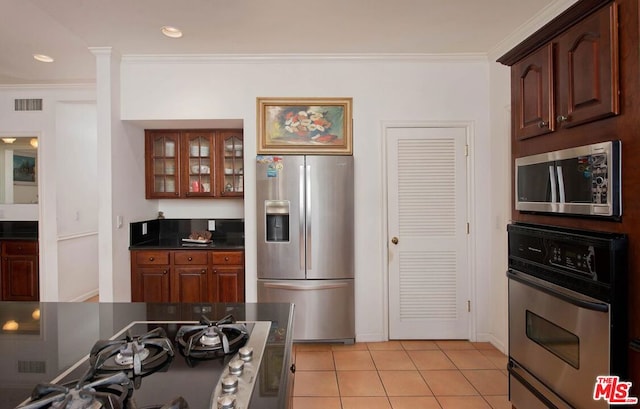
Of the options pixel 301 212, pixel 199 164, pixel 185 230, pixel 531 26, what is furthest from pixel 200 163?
pixel 531 26

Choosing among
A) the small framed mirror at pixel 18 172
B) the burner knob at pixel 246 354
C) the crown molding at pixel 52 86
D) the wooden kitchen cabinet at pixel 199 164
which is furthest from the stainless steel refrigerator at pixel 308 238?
the small framed mirror at pixel 18 172

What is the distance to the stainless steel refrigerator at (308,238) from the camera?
10.6ft

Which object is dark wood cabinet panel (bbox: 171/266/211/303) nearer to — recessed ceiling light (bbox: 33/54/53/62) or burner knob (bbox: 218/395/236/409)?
recessed ceiling light (bbox: 33/54/53/62)

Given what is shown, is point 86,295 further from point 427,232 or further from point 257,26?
point 427,232

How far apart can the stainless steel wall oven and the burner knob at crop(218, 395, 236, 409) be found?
139 centimetres

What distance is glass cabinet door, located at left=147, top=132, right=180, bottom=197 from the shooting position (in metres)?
3.93

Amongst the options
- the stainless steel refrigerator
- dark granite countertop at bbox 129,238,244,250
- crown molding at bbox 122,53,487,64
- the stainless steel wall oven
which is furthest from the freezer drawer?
crown molding at bbox 122,53,487,64

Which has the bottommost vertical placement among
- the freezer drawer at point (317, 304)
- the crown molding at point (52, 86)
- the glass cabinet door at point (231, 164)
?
the freezer drawer at point (317, 304)

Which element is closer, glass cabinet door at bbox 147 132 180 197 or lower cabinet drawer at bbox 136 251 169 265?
lower cabinet drawer at bbox 136 251 169 265

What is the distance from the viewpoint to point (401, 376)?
2.78 metres

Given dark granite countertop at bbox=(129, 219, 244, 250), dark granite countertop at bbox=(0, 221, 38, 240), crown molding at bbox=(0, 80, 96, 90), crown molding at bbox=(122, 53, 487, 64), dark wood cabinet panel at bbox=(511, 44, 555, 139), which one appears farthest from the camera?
dark granite countertop at bbox=(0, 221, 38, 240)

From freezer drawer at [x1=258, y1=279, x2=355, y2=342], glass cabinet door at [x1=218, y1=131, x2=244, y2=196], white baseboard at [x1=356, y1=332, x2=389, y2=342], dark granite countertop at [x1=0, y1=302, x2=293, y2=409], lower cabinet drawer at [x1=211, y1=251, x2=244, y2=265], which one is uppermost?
glass cabinet door at [x1=218, y1=131, x2=244, y2=196]

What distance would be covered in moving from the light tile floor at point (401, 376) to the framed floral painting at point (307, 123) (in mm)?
1892

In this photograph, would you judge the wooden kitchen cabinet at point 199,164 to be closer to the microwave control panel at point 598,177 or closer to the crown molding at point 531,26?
the crown molding at point 531,26
